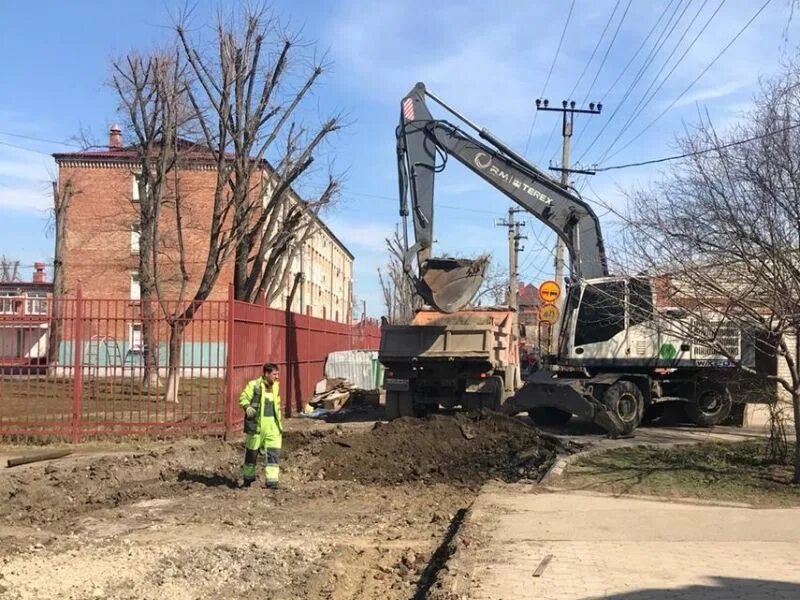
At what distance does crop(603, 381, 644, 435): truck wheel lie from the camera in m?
15.2

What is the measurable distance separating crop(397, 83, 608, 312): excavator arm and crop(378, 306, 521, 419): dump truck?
2.21 metres

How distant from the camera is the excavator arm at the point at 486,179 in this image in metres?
16.7

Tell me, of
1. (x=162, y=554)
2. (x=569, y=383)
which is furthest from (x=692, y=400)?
(x=162, y=554)

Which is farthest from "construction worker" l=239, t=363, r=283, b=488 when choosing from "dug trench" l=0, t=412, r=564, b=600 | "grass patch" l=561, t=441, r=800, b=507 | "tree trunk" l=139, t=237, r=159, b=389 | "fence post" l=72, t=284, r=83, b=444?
"fence post" l=72, t=284, r=83, b=444

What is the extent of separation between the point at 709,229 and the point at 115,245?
37.2 m

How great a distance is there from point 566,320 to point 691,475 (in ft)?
20.2

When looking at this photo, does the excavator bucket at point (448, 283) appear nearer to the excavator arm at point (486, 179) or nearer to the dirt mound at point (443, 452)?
the excavator arm at point (486, 179)

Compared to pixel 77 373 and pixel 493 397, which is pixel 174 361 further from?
pixel 493 397

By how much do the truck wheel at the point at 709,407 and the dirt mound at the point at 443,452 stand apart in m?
5.08

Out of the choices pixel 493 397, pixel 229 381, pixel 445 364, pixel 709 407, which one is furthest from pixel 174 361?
pixel 709 407

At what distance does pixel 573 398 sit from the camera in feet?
48.6

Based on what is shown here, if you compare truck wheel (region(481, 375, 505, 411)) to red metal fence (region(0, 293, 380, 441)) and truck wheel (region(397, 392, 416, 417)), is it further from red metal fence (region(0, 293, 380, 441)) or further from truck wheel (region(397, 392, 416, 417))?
red metal fence (region(0, 293, 380, 441))

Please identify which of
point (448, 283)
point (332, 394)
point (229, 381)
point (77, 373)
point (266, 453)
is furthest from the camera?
point (332, 394)

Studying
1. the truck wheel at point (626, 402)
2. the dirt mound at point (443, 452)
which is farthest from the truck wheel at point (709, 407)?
the dirt mound at point (443, 452)
